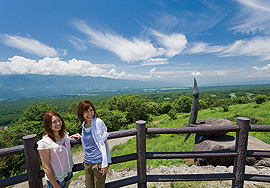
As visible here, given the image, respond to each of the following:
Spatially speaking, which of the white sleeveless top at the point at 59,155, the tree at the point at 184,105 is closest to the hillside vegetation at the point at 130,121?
the tree at the point at 184,105

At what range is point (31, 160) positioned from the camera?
6.84 feet

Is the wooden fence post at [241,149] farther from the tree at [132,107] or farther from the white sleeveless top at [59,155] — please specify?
the tree at [132,107]

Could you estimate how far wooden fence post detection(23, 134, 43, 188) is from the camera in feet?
6.72

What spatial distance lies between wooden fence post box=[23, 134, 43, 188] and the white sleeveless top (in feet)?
1.21

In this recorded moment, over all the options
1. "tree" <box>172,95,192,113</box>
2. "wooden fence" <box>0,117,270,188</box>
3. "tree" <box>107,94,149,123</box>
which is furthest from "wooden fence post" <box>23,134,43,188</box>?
"tree" <box>172,95,192,113</box>

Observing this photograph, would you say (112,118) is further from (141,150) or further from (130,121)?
(141,150)

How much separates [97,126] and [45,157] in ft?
2.58

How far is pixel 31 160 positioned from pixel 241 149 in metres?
3.54

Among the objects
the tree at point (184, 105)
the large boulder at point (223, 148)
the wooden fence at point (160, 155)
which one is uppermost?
the wooden fence at point (160, 155)

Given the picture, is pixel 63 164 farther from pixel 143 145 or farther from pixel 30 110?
pixel 30 110

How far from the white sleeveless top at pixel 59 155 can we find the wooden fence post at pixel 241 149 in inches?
115

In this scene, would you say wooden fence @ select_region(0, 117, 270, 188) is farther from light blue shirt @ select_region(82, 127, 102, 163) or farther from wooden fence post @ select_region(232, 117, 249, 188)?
light blue shirt @ select_region(82, 127, 102, 163)

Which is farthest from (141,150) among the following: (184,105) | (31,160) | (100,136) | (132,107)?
(184,105)

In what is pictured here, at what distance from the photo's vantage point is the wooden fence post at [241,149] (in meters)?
2.29
